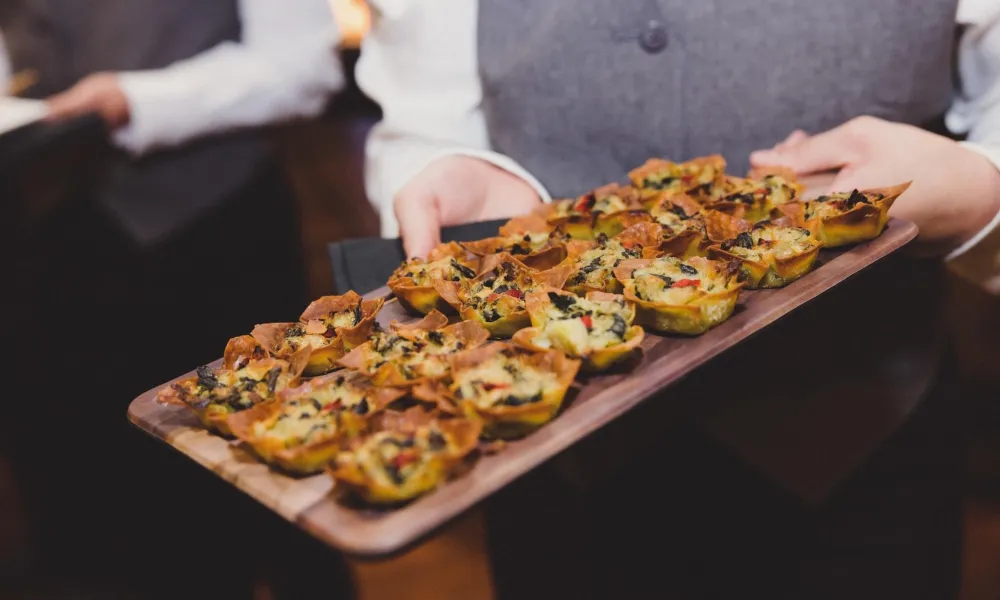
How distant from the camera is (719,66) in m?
1.65

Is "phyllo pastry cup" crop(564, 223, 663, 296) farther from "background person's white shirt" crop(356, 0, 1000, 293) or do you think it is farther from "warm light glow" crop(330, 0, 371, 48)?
"warm light glow" crop(330, 0, 371, 48)

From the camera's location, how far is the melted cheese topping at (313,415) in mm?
912

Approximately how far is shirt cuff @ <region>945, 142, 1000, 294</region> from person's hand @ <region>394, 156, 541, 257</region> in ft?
2.95

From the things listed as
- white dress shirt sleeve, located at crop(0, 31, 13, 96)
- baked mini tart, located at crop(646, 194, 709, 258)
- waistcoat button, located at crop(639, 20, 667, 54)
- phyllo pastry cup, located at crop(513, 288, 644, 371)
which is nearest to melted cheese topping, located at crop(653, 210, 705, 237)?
baked mini tart, located at crop(646, 194, 709, 258)

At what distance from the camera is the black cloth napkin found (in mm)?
1564

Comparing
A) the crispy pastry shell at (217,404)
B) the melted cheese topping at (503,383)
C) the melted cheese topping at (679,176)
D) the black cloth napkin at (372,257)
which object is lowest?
the black cloth napkin at (372,257)

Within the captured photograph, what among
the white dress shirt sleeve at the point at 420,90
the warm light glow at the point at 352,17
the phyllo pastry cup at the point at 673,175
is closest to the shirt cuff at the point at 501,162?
the white dress shirt sleeve at the point at 420,90

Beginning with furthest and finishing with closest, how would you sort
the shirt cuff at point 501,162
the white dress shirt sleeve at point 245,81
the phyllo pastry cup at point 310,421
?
the white dress shirt sleeve at point 245,81, the shirt cuff at point 501,162, the phyllo pastry cup at point 310,421

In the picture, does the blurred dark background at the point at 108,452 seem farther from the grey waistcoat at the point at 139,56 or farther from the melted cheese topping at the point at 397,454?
the melted cheese topping at the point at 397,454

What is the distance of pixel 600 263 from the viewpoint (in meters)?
1.31

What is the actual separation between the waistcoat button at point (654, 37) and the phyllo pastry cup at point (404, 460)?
107 cm

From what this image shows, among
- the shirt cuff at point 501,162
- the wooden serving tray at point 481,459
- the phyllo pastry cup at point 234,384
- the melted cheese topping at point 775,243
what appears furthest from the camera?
the shirt cuff at point 501,162

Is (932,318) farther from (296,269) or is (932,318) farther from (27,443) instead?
(27,443)

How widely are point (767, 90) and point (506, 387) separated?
1.07 m
